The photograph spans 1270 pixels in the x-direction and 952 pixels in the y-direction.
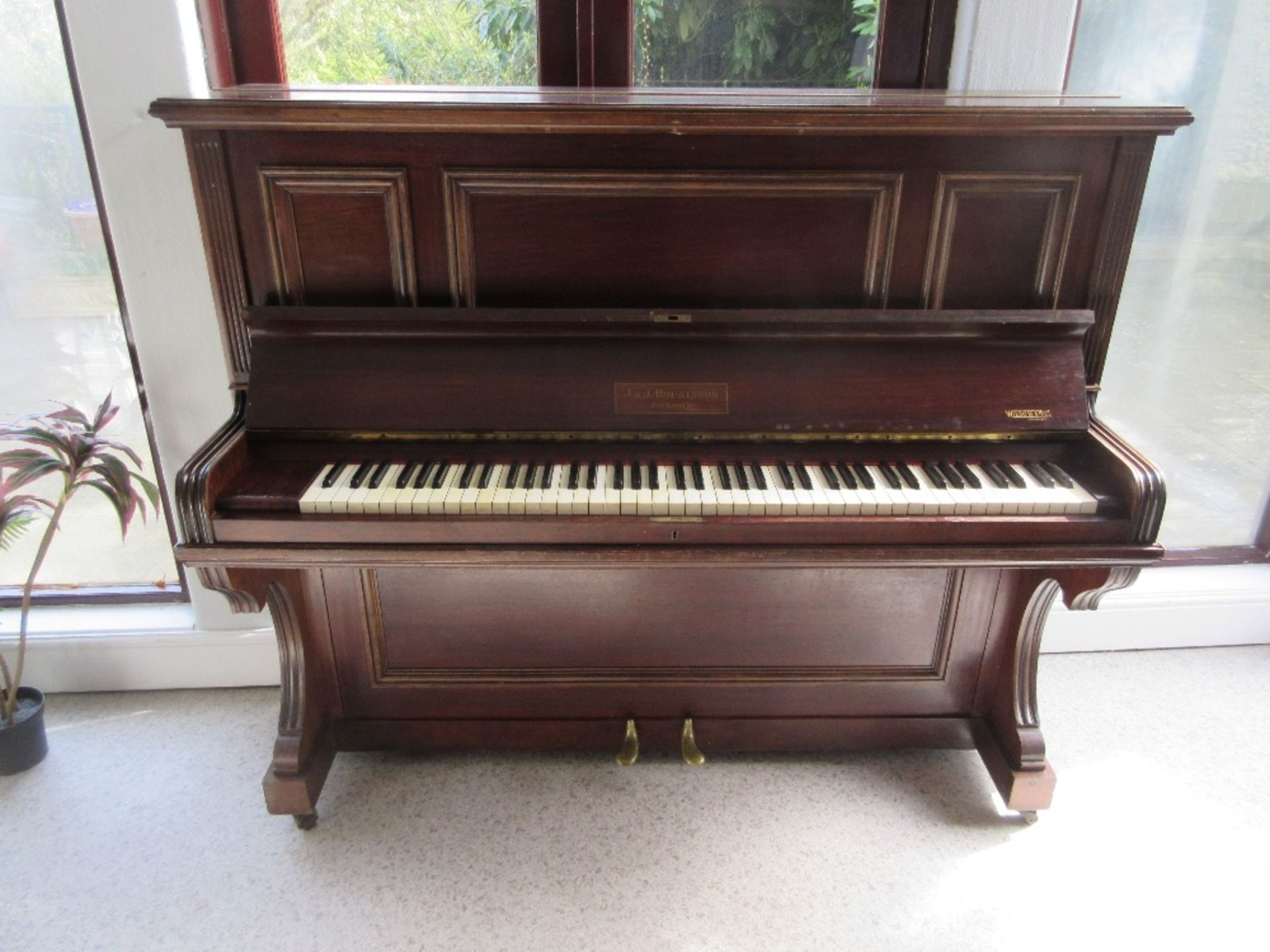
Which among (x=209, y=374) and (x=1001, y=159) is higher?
(x=1001, y=159)

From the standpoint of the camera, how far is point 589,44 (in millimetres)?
1834

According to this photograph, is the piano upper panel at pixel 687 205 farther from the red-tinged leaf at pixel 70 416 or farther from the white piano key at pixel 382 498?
the red-tinged leaf at pixel 70 416

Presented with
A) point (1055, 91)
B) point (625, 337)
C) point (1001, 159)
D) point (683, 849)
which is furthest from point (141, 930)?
point (1055, 91)

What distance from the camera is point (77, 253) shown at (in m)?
1.88

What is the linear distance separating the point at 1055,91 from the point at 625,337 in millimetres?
1068

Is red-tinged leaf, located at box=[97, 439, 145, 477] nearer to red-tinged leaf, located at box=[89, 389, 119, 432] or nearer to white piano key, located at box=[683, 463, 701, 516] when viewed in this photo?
red-tinged leaf, located at box=[89, 389, 119, 432]

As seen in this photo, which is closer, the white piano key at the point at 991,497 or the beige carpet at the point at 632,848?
Answer: the white piano key at the point at 991,497

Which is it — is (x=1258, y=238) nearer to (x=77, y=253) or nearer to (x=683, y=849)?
(x=683, y=849)

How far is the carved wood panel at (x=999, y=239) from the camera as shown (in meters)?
1.49

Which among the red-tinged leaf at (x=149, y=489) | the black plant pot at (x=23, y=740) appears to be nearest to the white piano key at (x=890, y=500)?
Answer: the red-tinged leaf at (x=149, y=489)

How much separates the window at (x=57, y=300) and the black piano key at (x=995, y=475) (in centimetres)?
179

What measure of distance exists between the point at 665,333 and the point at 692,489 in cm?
29

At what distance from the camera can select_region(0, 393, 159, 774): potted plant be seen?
1.67 m

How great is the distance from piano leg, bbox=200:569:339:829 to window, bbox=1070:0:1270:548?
198 centimetres
